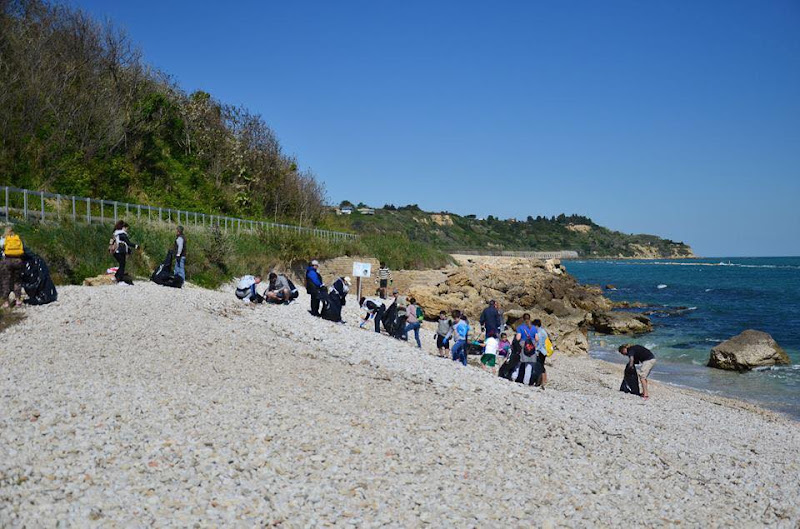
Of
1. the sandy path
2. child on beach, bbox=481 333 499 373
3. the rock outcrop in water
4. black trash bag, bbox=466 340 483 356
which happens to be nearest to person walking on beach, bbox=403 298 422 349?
black trash bag, bbox=466 340 483 356

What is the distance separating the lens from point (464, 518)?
263 inches

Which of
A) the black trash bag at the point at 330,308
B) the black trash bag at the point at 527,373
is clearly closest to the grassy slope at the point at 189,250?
the black trash bag at the point at 330,308

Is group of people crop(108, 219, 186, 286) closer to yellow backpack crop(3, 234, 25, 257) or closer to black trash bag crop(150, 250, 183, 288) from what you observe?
black trash bag crop(150, 250, 183, 288)

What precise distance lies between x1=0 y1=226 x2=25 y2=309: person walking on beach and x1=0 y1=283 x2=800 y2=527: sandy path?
0.77 meters

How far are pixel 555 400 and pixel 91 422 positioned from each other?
7.69m

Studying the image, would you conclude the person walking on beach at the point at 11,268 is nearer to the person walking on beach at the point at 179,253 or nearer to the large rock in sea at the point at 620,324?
the person walking on beach at the point at 179,253

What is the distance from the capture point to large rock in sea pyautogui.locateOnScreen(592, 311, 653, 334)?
3100 centimetres

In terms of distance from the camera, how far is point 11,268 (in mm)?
13367

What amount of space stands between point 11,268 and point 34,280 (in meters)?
0.52

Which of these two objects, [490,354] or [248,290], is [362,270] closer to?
[248,290]

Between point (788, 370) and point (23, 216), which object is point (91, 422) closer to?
point (23, 216)

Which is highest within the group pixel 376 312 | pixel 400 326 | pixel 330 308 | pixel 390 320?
pixel 330 308

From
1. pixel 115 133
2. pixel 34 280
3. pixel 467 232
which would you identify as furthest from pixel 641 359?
pixel 467 232

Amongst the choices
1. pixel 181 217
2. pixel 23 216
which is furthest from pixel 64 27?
pixel 23 216
